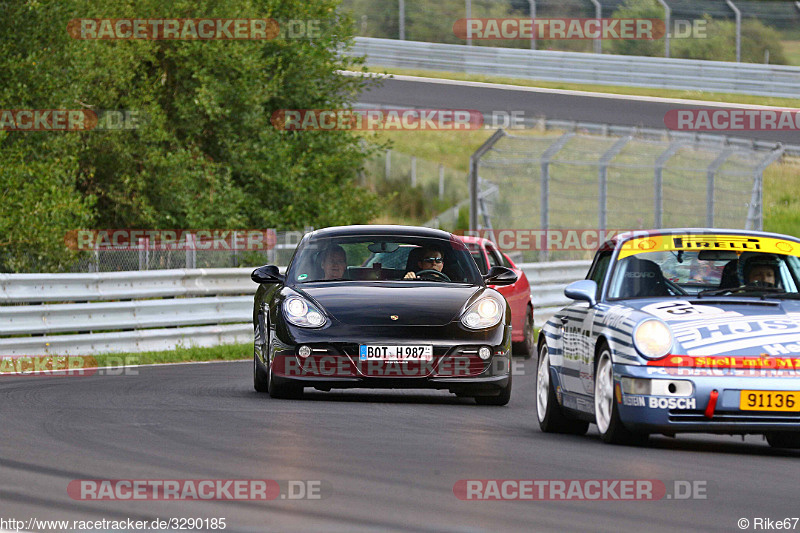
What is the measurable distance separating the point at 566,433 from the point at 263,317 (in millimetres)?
3593

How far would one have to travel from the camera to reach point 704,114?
36.7 metres

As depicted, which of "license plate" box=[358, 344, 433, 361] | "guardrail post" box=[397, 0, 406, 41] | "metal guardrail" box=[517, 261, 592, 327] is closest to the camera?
"license plate" box=[358, 344, 433, 361]

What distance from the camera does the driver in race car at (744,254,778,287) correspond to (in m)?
9.82

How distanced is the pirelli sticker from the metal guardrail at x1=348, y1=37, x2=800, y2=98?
27.3m

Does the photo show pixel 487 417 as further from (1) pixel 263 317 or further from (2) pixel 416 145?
(2) pixel 416 145

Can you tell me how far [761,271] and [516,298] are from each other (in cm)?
854

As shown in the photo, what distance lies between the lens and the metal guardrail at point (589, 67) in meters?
36.9

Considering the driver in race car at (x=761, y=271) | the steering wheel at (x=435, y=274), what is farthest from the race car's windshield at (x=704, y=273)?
the steering wheel at (x=435, y=274)

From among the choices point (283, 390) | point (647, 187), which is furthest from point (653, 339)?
point (647, 187)

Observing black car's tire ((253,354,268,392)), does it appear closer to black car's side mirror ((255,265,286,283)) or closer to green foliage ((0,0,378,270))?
black car's side mirror ((255,265,286,283))

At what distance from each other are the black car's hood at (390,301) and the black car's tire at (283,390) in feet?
2.21
